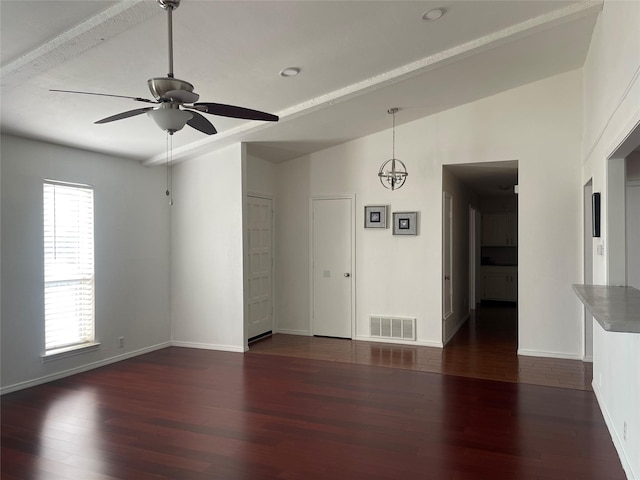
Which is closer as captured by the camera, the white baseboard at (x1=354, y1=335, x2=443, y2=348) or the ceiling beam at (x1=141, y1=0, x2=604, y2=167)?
the ceiling beam at (x1=141, y1=0, x2=604, y2=167)

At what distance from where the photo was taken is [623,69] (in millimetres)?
2838

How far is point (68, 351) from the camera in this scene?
5.03 m

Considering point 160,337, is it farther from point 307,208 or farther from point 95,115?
point 95,115

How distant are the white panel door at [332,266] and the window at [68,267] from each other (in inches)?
120

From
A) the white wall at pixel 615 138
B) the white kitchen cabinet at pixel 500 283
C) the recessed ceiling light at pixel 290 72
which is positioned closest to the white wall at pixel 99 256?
the recessed ceiling light at pixel 290 72

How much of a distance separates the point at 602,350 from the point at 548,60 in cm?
302

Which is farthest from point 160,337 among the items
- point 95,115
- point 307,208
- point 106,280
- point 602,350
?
point 602,350

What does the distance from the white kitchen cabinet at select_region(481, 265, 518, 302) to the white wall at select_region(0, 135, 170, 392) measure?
22.3 feet

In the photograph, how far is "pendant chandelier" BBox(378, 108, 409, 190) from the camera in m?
5.88

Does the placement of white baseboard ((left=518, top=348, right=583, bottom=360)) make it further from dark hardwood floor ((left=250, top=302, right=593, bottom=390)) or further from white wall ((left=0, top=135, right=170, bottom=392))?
white wall ((left=0, top=135, right=170, bottom=392))

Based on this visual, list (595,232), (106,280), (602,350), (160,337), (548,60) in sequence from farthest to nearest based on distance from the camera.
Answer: (160,337), (106,280), (548,60), (595,232), (602,350)

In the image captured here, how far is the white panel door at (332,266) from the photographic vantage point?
6695 mm

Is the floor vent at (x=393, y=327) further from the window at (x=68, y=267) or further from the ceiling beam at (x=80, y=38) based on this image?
the ceiling beam at (x=80, y=38)

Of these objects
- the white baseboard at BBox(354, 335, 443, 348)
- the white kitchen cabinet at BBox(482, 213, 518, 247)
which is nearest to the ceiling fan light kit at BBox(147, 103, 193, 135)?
the white baseboard at BBox(354, 335, 443, 348)
